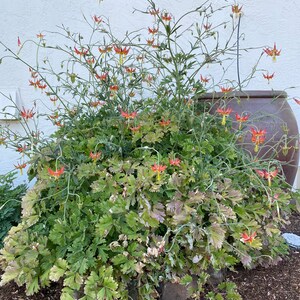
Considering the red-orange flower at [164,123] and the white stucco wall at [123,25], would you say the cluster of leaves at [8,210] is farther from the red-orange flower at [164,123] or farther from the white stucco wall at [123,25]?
the red-orange flower at [164,123]

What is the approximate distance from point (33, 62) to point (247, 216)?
170 cm

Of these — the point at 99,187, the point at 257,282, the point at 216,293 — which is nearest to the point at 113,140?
the point at 99,187

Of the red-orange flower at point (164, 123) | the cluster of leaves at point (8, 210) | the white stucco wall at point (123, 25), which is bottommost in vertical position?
the cluster of leaves at point (8, 210)

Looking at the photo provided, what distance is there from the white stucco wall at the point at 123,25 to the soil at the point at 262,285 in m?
1.13

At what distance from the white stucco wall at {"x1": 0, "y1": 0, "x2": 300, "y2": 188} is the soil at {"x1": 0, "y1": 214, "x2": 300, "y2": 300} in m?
1.13

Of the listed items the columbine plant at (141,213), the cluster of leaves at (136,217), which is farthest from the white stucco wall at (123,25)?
the cluster of leaves at (136,217)

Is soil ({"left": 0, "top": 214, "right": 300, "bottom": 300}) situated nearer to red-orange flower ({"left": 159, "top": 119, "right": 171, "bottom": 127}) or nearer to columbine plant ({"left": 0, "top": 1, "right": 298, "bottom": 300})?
columbine plant ({"left": 0, "top": 1, "right": 298, "bottom": 300})

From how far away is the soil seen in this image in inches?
57.3

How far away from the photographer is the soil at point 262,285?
4.78ft

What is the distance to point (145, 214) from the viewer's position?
3.97 feet

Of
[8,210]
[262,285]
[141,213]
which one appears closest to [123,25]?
[8,210]

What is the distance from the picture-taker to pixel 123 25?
2375mm

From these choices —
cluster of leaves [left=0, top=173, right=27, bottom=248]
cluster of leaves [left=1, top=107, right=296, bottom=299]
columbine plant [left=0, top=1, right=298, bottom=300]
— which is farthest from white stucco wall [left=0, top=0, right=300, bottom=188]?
cluster of leaves [left=1, top=107, right=296, bottom=299]

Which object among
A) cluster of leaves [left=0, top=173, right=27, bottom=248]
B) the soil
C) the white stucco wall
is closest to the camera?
the soil
